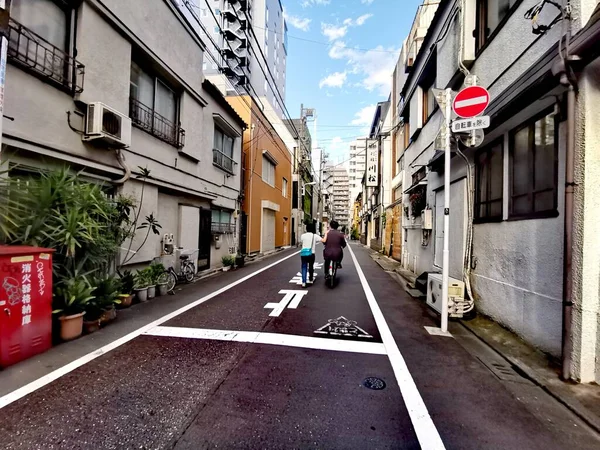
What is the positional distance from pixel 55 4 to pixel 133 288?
556cm

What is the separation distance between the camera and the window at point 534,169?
3848 mm

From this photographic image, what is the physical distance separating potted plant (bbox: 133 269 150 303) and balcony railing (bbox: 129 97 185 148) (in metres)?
3.74

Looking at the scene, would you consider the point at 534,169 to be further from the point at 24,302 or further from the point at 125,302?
the point at 125,302

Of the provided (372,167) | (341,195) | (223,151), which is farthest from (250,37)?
(341,195)

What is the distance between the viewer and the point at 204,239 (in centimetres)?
1061

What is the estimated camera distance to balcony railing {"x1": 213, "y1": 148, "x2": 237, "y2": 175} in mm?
11492

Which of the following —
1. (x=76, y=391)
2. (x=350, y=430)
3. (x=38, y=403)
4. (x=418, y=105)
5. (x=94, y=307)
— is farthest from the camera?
(x=418, y=105)

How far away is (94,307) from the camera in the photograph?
4.39 m

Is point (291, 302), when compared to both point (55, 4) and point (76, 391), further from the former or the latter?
point (55, 4)

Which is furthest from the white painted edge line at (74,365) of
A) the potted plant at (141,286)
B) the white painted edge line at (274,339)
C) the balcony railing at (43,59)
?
the balcony railing at (43,59)

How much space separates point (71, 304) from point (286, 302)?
3.85 m

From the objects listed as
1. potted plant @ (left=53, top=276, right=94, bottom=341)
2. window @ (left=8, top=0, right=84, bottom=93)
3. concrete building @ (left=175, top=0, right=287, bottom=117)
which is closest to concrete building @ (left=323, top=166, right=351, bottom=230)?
concrete building @ (left=175, top=0, right=287, bottom=117)

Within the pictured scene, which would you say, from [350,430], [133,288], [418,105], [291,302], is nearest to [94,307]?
[133,288]

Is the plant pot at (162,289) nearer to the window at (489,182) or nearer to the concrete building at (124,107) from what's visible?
the concrete building at (124,107)
